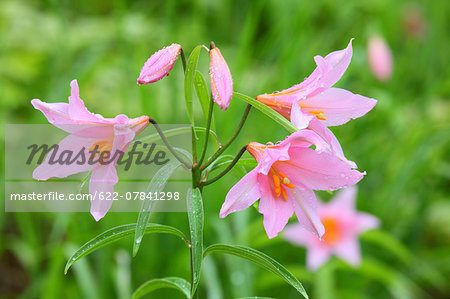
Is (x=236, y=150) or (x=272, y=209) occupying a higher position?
(x=272, y=209)

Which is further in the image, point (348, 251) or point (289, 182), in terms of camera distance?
point (348, 251)

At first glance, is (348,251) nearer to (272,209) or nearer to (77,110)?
(272,209)

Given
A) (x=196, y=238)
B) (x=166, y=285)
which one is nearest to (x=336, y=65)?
(x=196, y=238)

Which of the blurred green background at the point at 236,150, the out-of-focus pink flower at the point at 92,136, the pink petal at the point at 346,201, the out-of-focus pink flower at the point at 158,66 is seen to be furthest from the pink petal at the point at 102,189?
the pink petal at the point at 346,201

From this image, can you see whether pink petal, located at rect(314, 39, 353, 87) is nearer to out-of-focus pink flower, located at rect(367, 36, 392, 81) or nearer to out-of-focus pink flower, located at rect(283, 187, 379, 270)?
out-of-focus pink flower, located at rect(283, 187, 379, 270)

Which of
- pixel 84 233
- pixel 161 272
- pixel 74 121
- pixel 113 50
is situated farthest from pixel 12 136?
pixel 74 121

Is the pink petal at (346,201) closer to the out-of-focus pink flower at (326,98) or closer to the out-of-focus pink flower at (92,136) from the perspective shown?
the out-of-focus pink flower at (326,98)

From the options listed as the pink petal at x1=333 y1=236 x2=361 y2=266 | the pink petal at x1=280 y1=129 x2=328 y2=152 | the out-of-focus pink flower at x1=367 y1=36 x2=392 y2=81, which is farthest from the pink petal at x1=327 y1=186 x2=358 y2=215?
the pink petal at x1=280 y1=129 x2=328 y2=152
